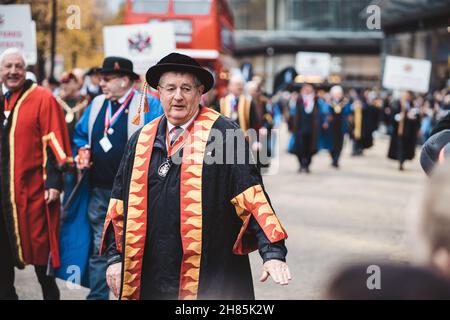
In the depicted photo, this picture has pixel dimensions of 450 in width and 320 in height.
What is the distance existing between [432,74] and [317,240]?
20544mm

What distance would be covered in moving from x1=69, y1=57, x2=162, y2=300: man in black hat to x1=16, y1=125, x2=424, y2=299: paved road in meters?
0.81

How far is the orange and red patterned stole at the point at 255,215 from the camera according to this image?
10.2 ft

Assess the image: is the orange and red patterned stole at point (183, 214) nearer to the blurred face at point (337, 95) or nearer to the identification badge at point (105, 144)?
the identification badge at point (105, 144)

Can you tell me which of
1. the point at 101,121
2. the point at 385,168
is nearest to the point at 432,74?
the point at 385,168

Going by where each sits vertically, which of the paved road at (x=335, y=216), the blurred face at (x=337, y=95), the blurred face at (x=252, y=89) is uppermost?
the blurred face at (x=252, y=89)

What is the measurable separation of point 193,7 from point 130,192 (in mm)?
14166

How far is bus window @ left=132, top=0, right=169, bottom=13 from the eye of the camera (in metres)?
16.7

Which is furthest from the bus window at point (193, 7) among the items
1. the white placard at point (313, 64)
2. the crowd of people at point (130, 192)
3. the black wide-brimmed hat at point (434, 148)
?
the black wide-brimmed hat at point (434, 148)

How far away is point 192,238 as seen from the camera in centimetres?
312

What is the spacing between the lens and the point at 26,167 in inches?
201

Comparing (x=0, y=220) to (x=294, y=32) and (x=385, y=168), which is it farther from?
(x=294, y=32)

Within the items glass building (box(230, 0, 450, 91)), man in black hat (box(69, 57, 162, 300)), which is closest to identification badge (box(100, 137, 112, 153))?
man in black hat (box(69, 57, 162, 300))

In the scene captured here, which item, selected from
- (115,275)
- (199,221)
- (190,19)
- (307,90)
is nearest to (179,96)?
(199,221)
